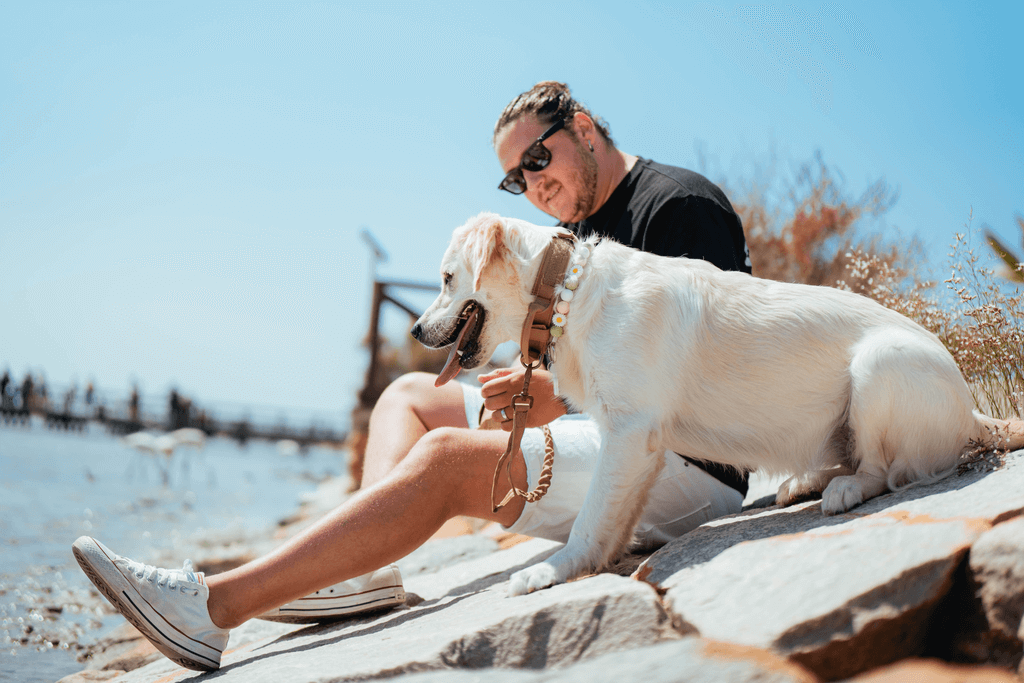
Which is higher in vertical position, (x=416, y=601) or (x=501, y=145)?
(x=501, y=145)

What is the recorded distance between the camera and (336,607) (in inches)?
102

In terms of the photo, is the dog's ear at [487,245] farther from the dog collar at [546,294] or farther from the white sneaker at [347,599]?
the white sneaker at [347,599]

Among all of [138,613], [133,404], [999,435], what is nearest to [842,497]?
[999,435]

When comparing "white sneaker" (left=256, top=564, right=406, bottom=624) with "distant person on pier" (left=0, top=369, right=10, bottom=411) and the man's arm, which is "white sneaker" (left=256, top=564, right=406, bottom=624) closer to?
the man's arm

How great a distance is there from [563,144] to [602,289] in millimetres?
1568

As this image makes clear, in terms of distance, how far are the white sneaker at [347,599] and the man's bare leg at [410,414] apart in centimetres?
45

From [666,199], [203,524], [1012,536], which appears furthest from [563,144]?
[203,524]

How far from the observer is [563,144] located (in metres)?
3.57

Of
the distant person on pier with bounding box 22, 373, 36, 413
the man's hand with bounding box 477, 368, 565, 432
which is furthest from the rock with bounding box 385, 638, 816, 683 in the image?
the distant person on pier with bounding box 22, 373, 36, 413

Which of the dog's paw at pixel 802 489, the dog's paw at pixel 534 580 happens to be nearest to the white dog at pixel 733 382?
the dog's paw at pixel 534 580

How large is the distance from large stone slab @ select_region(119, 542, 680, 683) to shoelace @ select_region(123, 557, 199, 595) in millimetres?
310

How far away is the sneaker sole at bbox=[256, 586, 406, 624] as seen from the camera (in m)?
2.54

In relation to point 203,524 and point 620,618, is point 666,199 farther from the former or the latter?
point 203,524

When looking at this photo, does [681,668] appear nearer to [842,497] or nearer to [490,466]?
[842,497]
